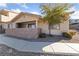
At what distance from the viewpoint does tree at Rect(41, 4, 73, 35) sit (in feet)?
15.4

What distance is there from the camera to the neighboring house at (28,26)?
4812 millimetres

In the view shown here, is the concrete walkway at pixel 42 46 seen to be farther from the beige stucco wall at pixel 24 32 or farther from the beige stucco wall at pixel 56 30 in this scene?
the beige stucco wall at pixel 56 30

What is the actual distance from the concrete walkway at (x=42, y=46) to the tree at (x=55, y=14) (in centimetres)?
56

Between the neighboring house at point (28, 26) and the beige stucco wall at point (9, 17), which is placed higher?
the beige stucco wall at point (9, 17)

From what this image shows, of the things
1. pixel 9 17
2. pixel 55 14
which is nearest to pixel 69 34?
pixel 55 14

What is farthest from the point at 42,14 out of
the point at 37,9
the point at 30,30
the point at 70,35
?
the point at 70,35

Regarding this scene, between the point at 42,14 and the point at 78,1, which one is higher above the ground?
the point at 78,1

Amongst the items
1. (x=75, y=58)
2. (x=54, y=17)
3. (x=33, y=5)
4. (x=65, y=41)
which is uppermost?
(x=33, y=5)

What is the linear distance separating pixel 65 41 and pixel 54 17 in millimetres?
640

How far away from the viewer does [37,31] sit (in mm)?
4867

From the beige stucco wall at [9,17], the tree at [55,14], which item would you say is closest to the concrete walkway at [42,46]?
the beige stucco wall at [9,17]

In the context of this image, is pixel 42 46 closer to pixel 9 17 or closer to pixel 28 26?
pixel 28 26

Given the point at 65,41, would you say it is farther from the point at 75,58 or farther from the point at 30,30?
the point at 30,30

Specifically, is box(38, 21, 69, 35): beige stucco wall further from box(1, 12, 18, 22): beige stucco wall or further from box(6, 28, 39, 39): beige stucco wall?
box(1, 12, 18, 22): beige stucco wall
